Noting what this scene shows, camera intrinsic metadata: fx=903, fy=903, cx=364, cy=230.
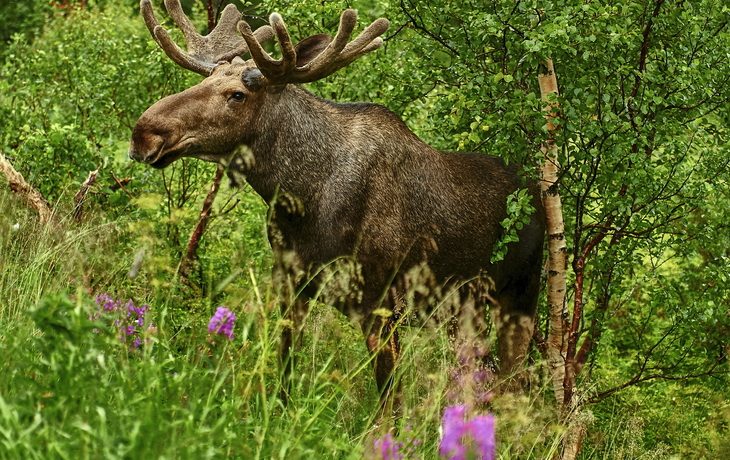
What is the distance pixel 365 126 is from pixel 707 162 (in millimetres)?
2157

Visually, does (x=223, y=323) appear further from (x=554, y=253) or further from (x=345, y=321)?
(x=554, y=253)

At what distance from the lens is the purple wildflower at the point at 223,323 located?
10.0 feet

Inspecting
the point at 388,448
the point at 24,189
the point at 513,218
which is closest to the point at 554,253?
the point at 513,218

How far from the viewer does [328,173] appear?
16.6 feet

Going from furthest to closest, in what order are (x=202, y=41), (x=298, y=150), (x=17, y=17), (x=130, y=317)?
(x=17, y=17) → (x=202, y=41) → (x=298, y=150) → (x=130, y=317)

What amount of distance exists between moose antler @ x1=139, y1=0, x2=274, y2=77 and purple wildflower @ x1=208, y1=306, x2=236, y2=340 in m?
2.59

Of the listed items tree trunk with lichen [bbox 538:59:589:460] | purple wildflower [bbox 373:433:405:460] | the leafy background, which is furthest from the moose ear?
purple wildflower [bbox 373:433:405:460]

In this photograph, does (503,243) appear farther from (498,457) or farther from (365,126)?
(498,457)

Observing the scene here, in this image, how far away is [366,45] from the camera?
517cm

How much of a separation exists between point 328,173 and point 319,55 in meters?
0.67

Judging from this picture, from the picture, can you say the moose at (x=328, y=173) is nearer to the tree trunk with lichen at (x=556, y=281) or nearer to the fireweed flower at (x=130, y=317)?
the tree trunk with lichen at (x=556, y=281)

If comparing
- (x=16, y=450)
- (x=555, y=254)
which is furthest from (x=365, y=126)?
(x=16, y=450)

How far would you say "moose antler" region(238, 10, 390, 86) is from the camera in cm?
487

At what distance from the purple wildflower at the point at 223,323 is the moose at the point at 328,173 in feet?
5.03
